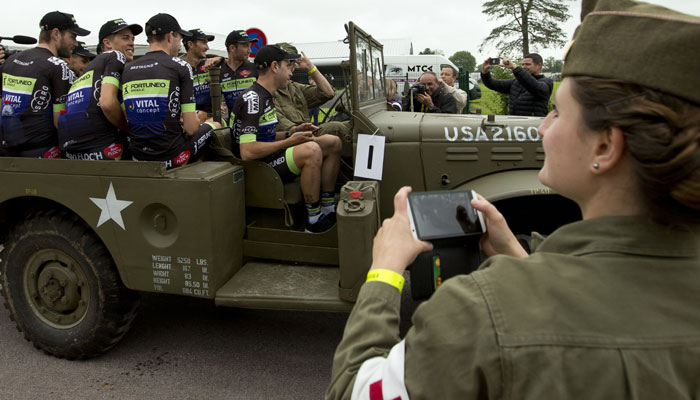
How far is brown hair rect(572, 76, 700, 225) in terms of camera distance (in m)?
0.77

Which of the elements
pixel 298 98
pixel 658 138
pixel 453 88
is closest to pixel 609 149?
pixel 658 138

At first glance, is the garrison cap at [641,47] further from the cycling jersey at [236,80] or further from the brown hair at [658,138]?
the cycling jersey at [236,80]

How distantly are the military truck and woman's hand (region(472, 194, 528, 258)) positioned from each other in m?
1.55

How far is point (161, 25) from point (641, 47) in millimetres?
3535

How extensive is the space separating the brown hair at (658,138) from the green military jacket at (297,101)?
457cm

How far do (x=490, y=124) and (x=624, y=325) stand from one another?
9.90ft

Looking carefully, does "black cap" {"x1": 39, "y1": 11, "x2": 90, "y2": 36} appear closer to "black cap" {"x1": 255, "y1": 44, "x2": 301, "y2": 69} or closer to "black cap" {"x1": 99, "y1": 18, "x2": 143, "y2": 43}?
"black cap" {"x1": 99, "y1": 18, "x2": 143, "y2": 43}

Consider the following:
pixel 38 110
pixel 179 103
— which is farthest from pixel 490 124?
pixel 38 110

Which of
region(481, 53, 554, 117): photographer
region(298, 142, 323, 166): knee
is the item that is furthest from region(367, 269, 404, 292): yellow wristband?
region(481, 53, 554, 117): photographer

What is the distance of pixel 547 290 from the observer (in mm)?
829

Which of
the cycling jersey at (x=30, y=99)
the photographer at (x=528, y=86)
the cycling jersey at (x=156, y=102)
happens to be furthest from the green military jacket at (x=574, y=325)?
the photographer at (x=528, y=86)

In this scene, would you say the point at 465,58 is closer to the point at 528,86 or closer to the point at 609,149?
the point at 528,86

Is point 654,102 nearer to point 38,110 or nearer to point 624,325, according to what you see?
point 624,325

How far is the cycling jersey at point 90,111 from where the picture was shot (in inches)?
143
